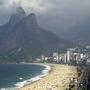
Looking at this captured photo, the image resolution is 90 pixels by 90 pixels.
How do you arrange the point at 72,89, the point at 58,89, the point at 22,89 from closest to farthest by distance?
the point at 72,89 < the point at 58,89 < the point at 22,89

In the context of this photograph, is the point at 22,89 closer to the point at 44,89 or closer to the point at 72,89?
the point at 44,89

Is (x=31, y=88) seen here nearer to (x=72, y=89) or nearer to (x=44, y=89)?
(x=44, y=89)

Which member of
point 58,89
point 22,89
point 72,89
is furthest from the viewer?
point 22,89

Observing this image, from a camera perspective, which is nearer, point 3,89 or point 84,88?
point 84,88

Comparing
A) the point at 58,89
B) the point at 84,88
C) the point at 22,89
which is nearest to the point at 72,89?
the point at 84,88

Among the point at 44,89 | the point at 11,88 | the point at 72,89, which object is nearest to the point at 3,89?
the point at 11,88

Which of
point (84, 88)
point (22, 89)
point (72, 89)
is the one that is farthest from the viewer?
point (22, 89)

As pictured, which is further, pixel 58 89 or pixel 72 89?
pixel 58 89

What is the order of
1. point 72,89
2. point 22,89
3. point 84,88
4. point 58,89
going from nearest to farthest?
1. point 84,88
2. point 72,89
3. point 58,89
4. point 22,89

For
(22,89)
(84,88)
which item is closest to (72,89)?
(84,88)
